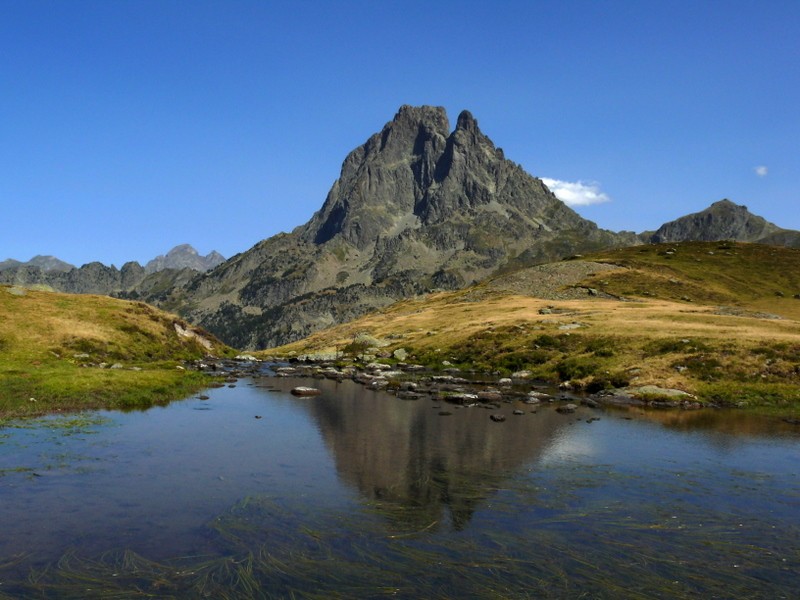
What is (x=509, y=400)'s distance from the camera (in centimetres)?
5984

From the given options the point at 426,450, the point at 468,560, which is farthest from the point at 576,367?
the point at 468,560

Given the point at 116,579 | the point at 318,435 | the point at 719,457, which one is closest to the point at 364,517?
the point at 116,579

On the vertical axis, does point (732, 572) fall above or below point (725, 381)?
below

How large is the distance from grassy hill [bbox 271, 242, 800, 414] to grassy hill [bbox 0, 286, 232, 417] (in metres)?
38.2

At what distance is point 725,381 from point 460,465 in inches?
1676

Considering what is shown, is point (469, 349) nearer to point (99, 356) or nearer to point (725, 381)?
point (725, 381)

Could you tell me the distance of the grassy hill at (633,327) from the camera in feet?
205

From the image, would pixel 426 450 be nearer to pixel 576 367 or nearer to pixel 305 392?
pixel 305 392

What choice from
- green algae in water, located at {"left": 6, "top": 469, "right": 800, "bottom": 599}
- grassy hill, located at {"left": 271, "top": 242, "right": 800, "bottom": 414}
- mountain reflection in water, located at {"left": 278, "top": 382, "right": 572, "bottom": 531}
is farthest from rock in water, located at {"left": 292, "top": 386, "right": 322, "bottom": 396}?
green algae in water, located at {"left": 6, "top": 469, "right": 800, "bottom": 599}

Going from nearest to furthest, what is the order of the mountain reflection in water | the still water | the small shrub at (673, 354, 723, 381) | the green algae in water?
1. the green algae in water
2. the still water
3. the mountain reflection in water
4. the small shrub at (673, 354, 723, 381)

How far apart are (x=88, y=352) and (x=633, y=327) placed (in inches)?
3408

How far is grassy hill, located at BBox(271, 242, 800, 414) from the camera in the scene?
62.4m

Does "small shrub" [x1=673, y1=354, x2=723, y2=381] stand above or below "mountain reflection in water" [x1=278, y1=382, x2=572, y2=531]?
above

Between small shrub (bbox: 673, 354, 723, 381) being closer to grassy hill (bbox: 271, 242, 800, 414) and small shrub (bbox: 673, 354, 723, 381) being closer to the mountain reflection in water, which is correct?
grassy hill (bbox: 271, 242, 800, 414)
